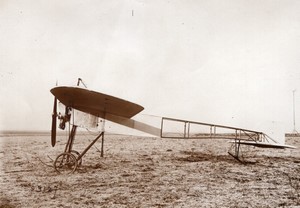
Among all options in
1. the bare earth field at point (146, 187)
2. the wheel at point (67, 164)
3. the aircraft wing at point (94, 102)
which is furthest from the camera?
the wheel at point (67, 164)

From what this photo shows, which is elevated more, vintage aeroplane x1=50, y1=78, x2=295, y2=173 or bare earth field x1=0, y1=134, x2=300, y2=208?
vintage aeroplane x1=50, y1=78, x2=295, y2=173

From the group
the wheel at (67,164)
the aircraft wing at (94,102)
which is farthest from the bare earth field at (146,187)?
the aircraft wing at (94,102)

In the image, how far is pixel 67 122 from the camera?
8781 mm

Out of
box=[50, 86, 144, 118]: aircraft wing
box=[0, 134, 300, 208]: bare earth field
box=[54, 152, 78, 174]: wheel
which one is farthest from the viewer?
box=[54, 152, 78, 174]: wheel

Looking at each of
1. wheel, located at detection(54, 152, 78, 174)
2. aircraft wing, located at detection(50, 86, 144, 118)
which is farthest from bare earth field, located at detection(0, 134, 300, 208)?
aircraft wing, located at detection(50, 86, 144, 118)

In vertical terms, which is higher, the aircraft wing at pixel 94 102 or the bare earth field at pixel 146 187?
the aircraft wing at pixel 94 102

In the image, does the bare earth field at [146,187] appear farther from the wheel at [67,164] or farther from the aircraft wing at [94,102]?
the aircraft wing at [94,102]

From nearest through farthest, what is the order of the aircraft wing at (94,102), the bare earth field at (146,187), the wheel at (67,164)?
1. the bare earth field at (146,187)
2. the aircraft wing at (94,102)
3. the wheel at (67,164)

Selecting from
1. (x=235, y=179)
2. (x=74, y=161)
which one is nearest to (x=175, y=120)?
(x=235, y=179)

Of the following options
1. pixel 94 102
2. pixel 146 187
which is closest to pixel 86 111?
pixel 94 102

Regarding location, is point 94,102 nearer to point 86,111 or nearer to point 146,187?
point 86,111

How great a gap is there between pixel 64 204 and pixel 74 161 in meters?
3.45

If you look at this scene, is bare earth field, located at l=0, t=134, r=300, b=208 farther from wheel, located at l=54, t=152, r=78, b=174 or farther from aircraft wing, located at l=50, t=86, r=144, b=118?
aircraft wing, located at l=50, t=86, r=144, b=118

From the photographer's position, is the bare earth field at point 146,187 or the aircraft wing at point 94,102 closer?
the bare earth field at point 146,187
